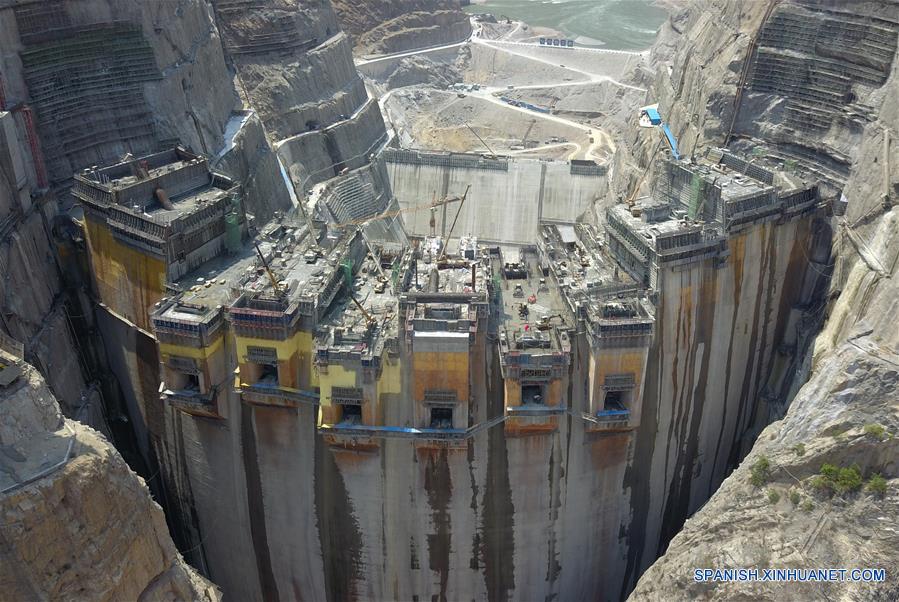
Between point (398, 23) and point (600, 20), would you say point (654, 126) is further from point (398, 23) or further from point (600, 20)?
point (600, 20)

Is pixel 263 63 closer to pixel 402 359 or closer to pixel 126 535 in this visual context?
pixel 402 359

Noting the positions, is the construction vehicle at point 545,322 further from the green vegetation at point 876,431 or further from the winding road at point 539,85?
the winding road at point 539,85

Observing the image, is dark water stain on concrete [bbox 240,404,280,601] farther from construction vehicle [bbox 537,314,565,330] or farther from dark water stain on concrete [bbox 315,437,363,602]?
construction vehicle [bbox 537,314,565,330]

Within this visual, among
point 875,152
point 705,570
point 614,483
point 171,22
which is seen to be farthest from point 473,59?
point 705,570

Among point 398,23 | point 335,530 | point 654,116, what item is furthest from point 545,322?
point 398,23

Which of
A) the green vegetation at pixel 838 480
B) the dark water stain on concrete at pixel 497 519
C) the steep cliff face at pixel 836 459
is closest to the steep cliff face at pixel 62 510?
the dark water stain on concrete at pixel 497 519
